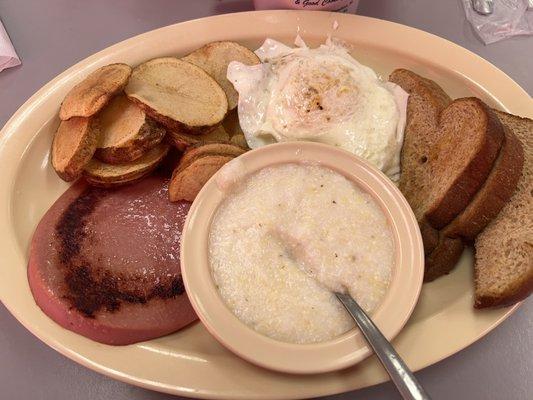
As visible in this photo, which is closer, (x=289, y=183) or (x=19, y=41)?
(x=289, y=183)

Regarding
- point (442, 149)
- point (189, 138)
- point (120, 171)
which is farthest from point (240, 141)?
point (442, 149)

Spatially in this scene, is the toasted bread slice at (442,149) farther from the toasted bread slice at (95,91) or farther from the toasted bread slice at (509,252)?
the toasted bread slice at (95,91)

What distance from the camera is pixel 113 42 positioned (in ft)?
6.91

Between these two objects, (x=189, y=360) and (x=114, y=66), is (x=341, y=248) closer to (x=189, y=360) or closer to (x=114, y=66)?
(x=189, y=360)

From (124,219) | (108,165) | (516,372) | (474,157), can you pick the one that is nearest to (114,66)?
(108,165)

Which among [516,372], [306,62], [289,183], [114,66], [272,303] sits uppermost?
[114,66]

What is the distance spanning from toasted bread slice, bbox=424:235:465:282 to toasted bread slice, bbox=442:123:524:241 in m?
0.03

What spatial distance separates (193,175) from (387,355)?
0.72 m

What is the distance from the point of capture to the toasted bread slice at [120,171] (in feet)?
5.05

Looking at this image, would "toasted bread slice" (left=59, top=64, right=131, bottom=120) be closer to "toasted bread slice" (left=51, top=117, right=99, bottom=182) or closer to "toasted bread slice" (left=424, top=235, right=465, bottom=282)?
"toasted bread slice" (left=51, top=117, right=99, bottom=182)

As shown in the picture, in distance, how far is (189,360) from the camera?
1.33 meters

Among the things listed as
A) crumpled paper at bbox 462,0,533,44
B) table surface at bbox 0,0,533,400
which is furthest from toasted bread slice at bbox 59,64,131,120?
crumpled paper at bbox 462,0,533,44

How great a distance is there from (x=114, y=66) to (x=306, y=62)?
0.61m

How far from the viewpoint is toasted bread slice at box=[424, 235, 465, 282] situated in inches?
57.6
